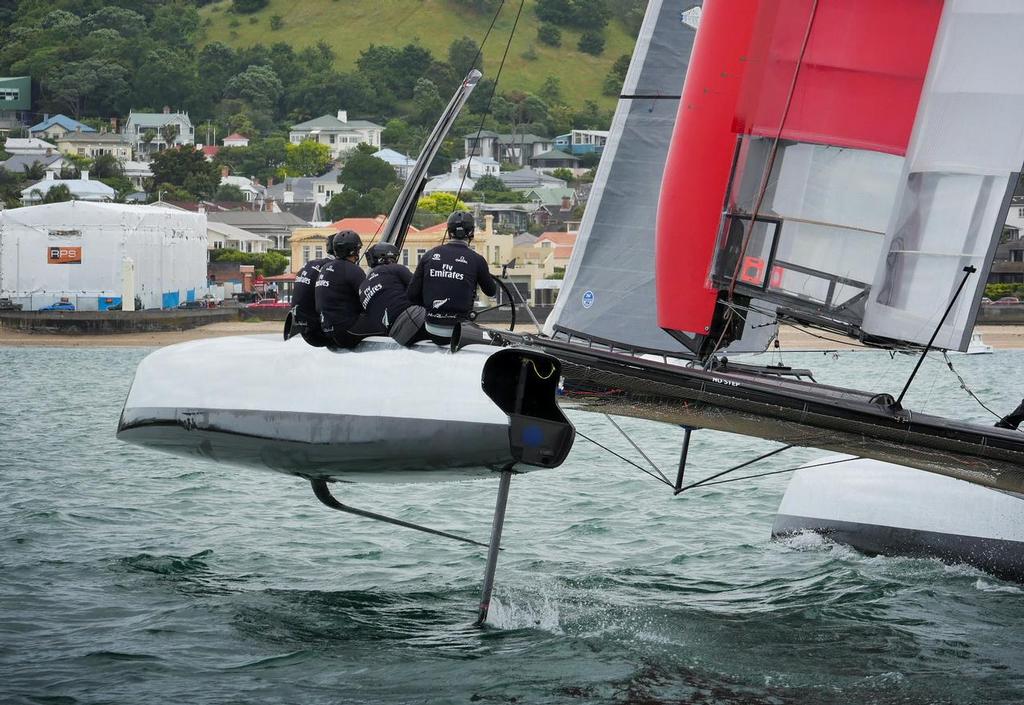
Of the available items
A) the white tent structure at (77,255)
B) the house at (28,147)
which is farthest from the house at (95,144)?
the white tent structure at (77,255)

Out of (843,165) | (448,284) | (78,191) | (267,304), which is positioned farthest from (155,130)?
(843,165)

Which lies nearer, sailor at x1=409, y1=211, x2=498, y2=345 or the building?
sailor at x1=409, y1=211, x2=498, y2=345

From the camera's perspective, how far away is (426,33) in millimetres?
128000

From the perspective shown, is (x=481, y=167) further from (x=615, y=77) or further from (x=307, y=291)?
(x=307, y=291)

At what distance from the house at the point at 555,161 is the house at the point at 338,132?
42.1 feet

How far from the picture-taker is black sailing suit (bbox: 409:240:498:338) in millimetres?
6418

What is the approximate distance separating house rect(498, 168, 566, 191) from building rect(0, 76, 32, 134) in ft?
152

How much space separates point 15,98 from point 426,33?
113 feet

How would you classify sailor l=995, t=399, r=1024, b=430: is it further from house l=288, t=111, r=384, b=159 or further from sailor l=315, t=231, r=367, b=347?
house l=288, t=111, r=384, b=159

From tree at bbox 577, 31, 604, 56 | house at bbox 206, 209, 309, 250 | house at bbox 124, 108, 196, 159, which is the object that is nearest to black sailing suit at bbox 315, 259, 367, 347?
house at bbox 206, 209, 309, 250

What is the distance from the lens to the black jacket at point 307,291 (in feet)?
23.1

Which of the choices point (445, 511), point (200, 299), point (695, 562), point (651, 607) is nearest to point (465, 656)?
point (651, 607)

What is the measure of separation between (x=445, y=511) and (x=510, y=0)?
118064 mm

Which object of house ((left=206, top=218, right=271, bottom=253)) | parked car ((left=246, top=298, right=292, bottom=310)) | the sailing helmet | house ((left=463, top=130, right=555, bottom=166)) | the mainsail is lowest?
parked car ((left=246, top=298, right=292, bottom=310))
